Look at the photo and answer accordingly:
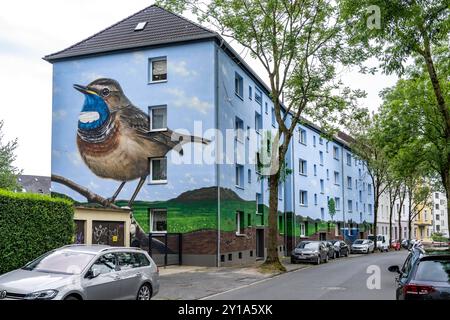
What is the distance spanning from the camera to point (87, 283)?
1013 centimetres

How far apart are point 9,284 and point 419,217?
333 feet

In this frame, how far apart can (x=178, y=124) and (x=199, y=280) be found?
10.7 metres

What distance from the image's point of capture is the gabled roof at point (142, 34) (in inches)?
1121

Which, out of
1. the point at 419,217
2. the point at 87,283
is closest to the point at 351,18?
the point at 87,283

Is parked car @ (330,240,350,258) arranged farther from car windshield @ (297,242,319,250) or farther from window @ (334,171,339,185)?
window @ (334,171,339,185)

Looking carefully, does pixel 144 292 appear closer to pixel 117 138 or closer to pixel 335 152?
pixel 117 138

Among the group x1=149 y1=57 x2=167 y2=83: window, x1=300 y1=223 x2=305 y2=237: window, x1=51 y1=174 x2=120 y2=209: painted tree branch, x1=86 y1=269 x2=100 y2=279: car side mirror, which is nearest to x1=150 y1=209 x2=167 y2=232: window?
x1=51 y1=174 x2=120 y2=209: painted tree branch

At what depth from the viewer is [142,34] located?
98.1 feet

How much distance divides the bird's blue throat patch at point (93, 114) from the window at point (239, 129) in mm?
7619

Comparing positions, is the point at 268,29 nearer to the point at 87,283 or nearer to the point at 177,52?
the point at 177,52

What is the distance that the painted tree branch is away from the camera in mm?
28953

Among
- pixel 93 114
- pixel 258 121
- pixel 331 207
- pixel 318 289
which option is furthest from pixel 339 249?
pixel 318 289

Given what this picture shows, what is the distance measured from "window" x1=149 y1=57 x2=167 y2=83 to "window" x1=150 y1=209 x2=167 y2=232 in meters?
7.21
